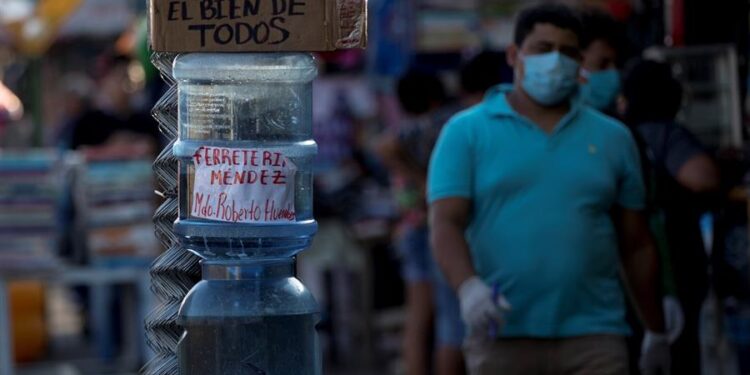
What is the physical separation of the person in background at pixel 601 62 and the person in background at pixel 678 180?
96mm

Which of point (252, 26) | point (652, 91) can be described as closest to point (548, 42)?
point (652, 91)

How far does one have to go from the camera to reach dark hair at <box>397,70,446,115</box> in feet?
32.1

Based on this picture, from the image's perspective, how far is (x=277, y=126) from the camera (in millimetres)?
3918

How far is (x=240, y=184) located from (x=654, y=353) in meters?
2.85

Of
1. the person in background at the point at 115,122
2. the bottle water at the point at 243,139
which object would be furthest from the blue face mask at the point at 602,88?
the person in background at the point at 115,122

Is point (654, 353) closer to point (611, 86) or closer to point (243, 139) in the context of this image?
point (611, 86)

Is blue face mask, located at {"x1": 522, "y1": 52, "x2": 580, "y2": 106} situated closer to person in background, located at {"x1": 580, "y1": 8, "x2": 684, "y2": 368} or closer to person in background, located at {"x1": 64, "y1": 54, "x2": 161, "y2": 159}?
person in background, located at {"x1": 580, "y1": 8, "x2": 684, "y2": 368}

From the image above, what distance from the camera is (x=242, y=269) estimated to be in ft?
12.9

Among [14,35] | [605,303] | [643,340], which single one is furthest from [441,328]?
[14,35]

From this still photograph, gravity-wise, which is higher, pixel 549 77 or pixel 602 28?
pixel 602 28

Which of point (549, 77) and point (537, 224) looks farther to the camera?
point (549, 77)

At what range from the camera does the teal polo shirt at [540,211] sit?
18.2 ft

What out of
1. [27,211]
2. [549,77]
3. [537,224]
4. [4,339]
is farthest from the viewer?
[27,211]

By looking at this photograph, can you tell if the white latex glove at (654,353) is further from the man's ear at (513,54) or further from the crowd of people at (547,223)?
the man's ear at (513,54)
